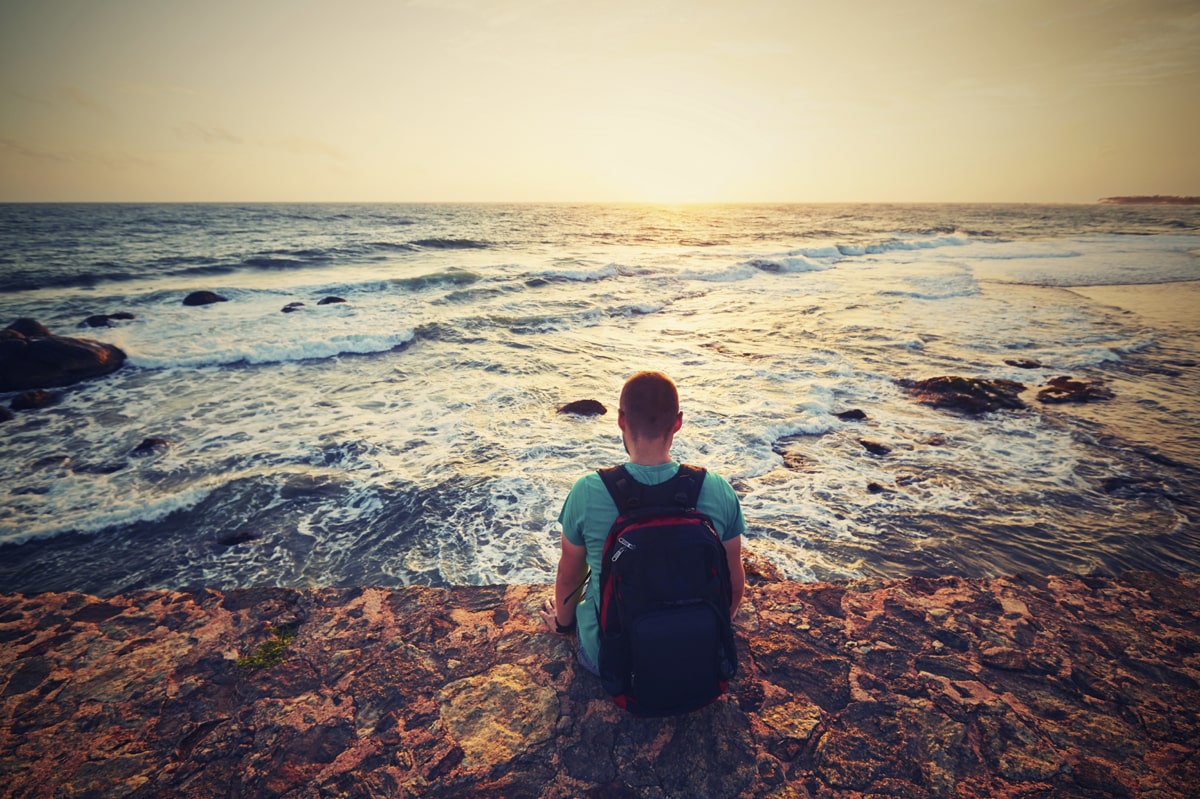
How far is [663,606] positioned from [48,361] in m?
13.8

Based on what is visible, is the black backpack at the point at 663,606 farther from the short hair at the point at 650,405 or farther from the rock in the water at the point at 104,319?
the rock in the water at the point at 104,319

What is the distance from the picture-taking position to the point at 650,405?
2596 mm

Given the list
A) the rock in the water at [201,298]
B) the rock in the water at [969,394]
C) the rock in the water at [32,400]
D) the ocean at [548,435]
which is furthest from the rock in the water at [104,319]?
the rock in the water at [969,394]

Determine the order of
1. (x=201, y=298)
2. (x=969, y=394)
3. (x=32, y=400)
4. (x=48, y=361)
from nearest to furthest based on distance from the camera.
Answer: (x=969, y=394) → (x=32, y=400) → (x=48, y=361) → (x=201, y=298)

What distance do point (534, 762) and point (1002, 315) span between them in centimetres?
1764

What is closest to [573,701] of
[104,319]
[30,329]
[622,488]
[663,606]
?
[663,606]

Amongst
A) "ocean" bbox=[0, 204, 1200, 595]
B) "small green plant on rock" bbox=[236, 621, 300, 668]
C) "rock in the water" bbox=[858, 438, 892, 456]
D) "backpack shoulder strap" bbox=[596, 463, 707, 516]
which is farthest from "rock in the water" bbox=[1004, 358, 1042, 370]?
"small green plant on rock" bbox=[236, 621, 300, 668]

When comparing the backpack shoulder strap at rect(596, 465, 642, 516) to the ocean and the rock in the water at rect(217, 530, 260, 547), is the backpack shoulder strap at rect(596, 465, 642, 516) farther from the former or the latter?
the rock in the water at rect(217, 530, 260, 547)

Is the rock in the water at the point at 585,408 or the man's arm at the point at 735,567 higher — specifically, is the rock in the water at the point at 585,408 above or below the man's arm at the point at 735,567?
below

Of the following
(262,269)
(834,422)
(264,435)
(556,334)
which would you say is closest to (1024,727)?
(834,422)

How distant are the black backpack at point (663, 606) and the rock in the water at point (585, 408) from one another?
221 inches

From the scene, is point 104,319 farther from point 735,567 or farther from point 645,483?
point 735,567

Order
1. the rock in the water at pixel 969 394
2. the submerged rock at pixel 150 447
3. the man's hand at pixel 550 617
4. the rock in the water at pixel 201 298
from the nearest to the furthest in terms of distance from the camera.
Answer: the man's hand at pixel 550 617 → the submerged rock at pixel 150 447 → the rock in the water at pixel 969 394 → the rock in the water at pixel 201 298

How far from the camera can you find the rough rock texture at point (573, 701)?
2.50m
